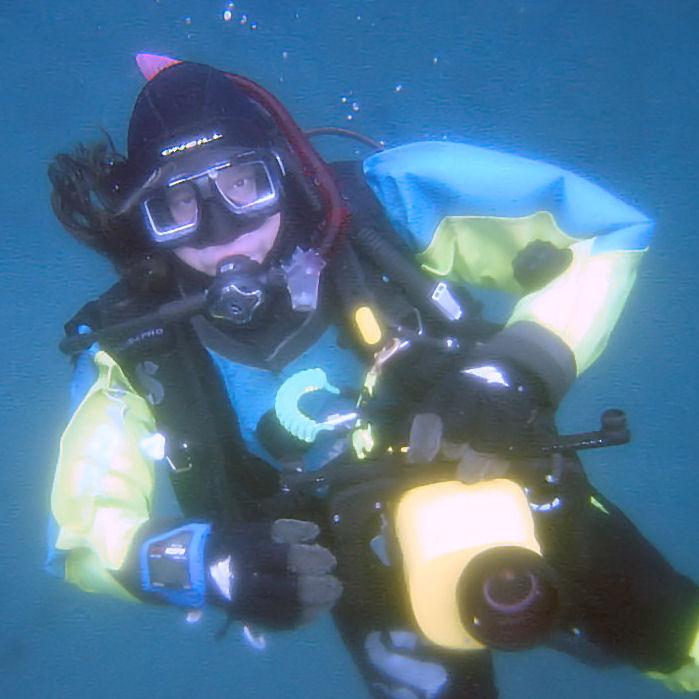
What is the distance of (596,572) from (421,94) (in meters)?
5.38

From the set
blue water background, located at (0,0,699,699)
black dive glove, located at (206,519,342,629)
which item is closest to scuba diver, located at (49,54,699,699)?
black dive glove, located at (206,519,342,629)

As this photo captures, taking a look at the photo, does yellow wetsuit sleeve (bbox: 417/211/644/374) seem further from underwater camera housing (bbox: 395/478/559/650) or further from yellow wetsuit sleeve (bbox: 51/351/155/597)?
yellow wetsuit sleeve (bbox: 51/351/155/597)

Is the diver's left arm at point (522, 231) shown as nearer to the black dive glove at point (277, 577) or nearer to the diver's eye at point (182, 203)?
the diver's eye at point (182, 203)

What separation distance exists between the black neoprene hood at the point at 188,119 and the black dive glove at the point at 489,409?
112 cm

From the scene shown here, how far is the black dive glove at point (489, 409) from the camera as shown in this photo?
5.61ft

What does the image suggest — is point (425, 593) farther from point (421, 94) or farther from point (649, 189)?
point (649, 189)

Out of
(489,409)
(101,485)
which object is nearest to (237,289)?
(101,485)

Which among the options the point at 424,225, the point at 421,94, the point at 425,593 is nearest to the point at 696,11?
the point at 421,94

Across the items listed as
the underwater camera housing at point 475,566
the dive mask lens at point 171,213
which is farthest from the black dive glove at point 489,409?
the dive mask lens at point 171,213

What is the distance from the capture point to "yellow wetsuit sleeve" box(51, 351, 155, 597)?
221cm

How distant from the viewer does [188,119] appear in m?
2.29

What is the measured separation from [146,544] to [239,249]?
99cm

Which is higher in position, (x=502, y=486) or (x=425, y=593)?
(x=502, y=486)

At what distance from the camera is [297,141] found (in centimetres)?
235
